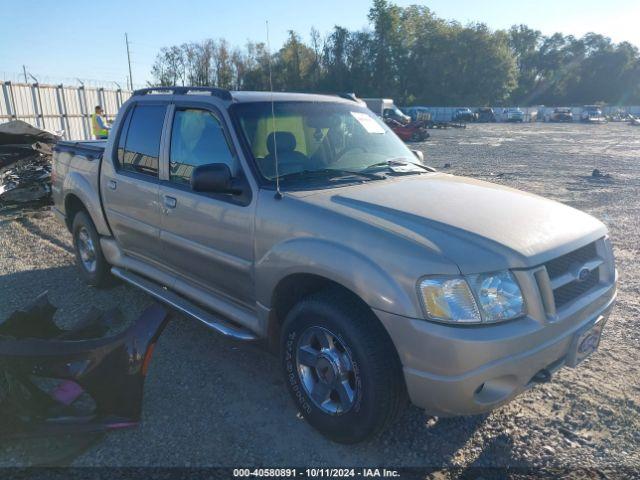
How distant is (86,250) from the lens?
5.60 metres

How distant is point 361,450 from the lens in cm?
294

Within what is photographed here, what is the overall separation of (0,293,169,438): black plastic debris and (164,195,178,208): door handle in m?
1.09

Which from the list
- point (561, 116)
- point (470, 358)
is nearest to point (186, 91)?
point (470, 358)

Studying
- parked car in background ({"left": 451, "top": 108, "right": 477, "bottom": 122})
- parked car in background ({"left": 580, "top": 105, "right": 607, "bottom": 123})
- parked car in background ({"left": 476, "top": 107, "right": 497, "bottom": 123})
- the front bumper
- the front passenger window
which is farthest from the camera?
parked car in background ({"left": 476, "top": 107, "right": 497, "bottom": 123})

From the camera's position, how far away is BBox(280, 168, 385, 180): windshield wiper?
3.46 m

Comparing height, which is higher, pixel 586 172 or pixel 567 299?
pixel 567 299

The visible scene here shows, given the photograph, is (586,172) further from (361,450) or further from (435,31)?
(435,31)

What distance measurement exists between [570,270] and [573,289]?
0.37 feet

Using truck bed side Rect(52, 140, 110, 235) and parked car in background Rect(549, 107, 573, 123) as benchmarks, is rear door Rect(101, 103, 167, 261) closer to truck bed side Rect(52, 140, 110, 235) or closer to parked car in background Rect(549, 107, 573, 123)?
truck bed side Rect(52, 140, 110, 235)

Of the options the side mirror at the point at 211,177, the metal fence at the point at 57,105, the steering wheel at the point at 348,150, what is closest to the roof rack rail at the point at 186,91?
the side mirror at the point at 211,177

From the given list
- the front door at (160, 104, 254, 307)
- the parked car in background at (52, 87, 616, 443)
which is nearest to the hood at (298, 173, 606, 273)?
the parked car in background at (52, 87, 616, 443)

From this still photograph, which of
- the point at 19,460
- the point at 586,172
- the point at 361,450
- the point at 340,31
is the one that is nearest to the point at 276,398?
the point at 361,450

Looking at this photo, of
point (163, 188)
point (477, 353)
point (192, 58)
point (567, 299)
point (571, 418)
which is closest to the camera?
point (477, 353)

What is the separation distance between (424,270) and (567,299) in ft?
3.09
